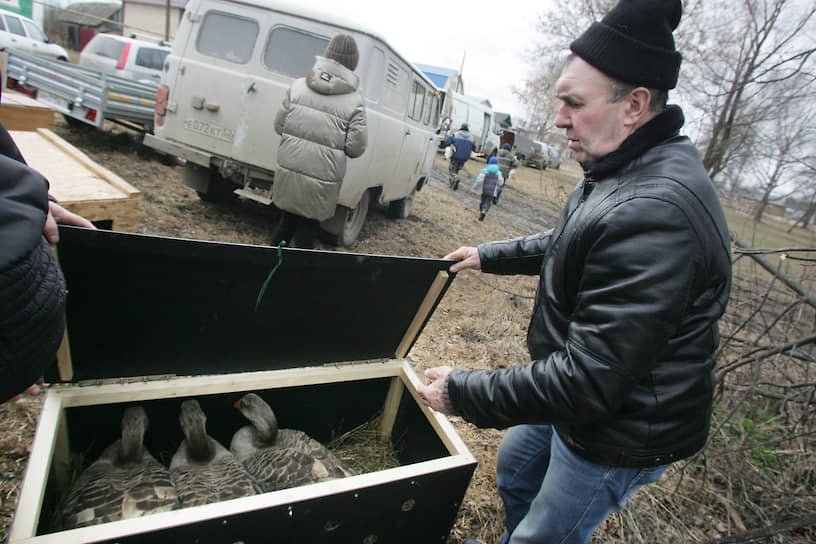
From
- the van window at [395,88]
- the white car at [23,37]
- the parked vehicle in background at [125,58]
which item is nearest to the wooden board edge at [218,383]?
the van window at [395,88]

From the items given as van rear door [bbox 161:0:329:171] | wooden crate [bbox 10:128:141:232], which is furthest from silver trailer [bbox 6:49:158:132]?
wooden crate [bbox 10:128:141:232]

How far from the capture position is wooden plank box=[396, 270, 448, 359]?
2.13 meters

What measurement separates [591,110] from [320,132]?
10.5ft

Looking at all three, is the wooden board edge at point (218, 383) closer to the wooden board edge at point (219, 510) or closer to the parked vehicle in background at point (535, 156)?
the wooden board edge at point (219, 510)

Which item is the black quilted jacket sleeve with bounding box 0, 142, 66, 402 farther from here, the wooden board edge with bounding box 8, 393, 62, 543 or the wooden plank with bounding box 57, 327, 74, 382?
the wooden plank with bounding box 57, 327, 74, 382

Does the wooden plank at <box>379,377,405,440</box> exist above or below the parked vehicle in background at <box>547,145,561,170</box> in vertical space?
below

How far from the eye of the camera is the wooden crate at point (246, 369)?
1.40m

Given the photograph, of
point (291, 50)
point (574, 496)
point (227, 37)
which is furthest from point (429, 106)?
point (574, 496)

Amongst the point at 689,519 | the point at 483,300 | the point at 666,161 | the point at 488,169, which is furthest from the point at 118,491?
the point at 488,169

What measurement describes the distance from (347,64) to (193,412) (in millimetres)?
3337

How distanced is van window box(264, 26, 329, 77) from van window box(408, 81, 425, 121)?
6.40ft

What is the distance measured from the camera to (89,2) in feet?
126

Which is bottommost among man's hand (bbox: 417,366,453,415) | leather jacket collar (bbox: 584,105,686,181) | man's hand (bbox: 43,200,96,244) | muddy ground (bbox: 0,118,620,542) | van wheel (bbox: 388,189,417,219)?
muddy ground (bbox: 0,118,620,542)

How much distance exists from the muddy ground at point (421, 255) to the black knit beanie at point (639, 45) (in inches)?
92.0
